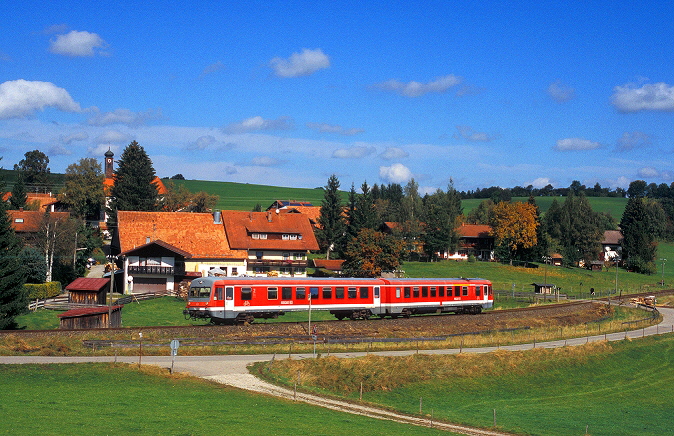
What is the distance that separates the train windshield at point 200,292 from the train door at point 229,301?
1.17 m

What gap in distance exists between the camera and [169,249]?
2744 inches

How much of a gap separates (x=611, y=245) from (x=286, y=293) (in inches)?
4421

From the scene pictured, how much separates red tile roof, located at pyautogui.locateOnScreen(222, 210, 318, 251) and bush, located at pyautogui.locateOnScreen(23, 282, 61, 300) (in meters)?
22.0

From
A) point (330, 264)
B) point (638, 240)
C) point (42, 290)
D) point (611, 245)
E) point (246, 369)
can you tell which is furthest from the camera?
point (611, 245)

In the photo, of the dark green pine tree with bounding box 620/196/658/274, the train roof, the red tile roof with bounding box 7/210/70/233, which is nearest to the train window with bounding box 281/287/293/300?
the train roof

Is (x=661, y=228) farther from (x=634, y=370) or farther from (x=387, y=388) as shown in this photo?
(x=387, y=388)

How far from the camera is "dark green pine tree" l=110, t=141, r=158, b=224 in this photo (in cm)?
10338

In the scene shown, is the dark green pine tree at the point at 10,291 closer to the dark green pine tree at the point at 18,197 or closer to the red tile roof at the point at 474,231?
the dark green pine tree at the point at 18,197

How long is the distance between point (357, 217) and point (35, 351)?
64784 mm

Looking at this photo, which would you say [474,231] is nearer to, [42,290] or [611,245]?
[611,245]

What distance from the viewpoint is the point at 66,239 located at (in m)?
77.0

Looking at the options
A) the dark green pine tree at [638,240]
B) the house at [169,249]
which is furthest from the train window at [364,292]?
the dark green pine tree at [638,240]

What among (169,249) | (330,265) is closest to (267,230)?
(330,265)

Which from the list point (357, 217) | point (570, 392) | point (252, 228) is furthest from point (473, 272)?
point (570, 392)
